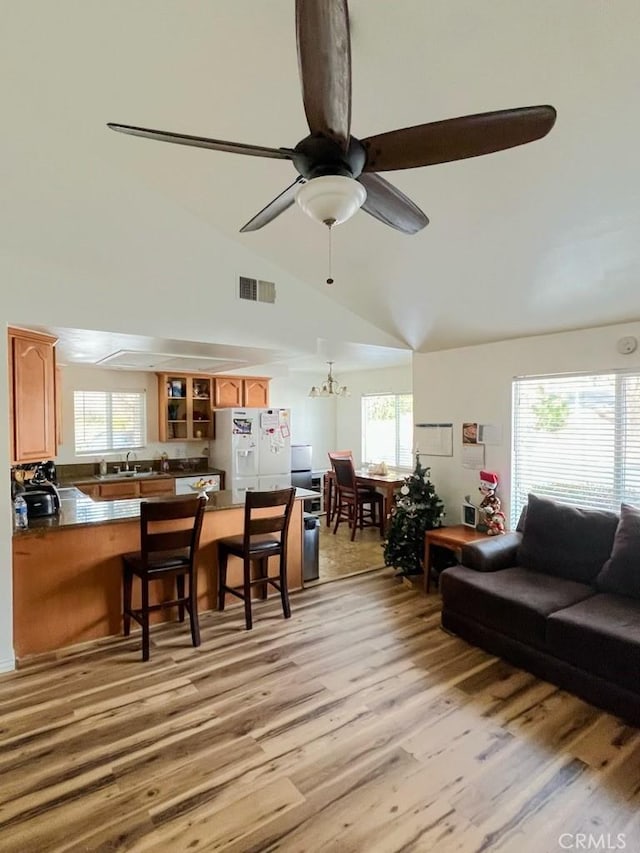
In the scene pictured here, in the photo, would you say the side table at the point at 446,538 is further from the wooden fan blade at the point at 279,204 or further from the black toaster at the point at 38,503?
the black toaster at the point at 38,503

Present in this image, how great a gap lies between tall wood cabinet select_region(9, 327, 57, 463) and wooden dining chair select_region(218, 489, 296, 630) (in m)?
1.51

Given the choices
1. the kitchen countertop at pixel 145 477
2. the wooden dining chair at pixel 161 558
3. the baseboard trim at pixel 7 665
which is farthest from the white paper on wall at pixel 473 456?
the baseboard trim at pixel 7 665

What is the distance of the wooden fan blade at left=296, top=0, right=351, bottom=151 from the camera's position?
3.72ft

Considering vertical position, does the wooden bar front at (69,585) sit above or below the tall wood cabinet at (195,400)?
below

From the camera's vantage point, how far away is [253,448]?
586cm

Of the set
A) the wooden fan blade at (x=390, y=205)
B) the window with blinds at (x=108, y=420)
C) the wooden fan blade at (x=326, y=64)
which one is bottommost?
the window with blinds at (x=108, y=420)

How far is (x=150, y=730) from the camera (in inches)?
90.9

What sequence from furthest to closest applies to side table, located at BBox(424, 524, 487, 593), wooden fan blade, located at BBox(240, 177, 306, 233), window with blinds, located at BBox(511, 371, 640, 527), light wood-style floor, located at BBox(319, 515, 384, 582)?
light wood-style floor, located at BBox(319, 515, 384, 582) → side table, located at BBox(424, 524, 487, 593) → window with blinds, located at BBox(511, 371, 640, 527) → wooden fan blade, located at BBox(240, 177, 306, 233)

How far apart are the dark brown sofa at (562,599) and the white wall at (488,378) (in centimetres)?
76

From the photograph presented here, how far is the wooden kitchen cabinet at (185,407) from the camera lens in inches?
233

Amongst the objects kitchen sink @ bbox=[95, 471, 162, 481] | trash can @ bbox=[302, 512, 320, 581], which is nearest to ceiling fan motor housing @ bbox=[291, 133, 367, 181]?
trash can @ bbox=[302, 512, 320, 581]

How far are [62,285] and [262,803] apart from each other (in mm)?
3083

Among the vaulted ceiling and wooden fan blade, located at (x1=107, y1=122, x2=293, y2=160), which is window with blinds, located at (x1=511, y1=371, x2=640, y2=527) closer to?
the vaulted ceiling

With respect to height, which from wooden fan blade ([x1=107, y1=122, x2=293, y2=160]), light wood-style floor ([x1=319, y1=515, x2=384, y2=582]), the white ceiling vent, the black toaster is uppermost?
the white ceiling vent
